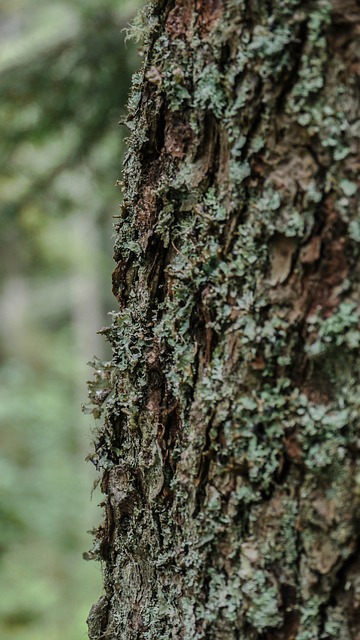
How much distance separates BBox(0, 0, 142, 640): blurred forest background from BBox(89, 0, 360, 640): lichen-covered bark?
1639 mm

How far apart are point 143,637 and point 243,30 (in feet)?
3.27

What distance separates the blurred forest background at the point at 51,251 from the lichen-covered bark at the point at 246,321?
5.38 feet

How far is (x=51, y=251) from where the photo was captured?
28.5 ft

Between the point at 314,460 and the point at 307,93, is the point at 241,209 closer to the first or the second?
the point at 307,93

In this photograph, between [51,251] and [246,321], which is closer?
[246,321]

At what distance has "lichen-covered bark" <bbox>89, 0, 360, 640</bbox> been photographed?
0.92 metres

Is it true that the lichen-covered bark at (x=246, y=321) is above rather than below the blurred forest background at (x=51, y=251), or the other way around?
below

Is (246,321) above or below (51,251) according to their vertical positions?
below

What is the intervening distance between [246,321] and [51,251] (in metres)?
7.91

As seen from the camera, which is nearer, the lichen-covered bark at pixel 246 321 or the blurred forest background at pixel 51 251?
the lichen-covered bark at pixel 246 321

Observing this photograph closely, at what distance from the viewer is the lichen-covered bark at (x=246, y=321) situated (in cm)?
92

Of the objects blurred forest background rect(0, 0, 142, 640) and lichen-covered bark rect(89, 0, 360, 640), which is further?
blurred forest background rect(0, 0, 142, 640)

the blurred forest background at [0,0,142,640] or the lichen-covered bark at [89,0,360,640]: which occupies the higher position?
the blurred forest background at [0,0,142,640]

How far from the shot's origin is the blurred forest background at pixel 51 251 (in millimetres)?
3699
